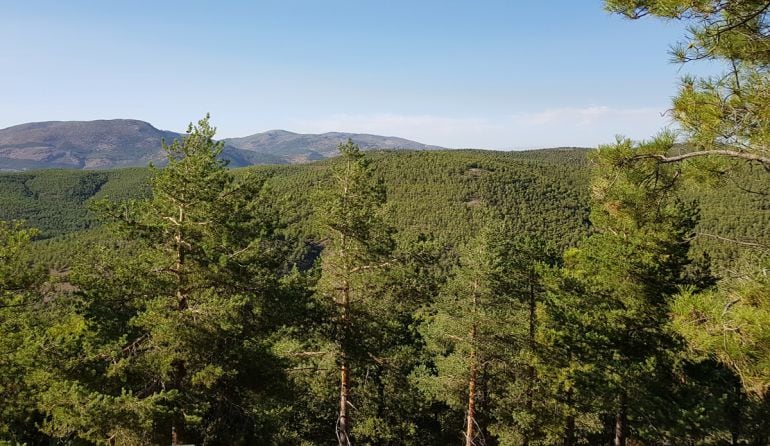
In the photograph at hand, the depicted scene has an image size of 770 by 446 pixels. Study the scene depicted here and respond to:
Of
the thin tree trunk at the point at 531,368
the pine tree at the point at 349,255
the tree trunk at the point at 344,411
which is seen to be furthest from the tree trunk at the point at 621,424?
the tree trunk at the point at 344,411

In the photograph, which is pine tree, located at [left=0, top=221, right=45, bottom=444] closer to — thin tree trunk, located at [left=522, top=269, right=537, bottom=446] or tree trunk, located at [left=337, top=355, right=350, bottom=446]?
tree trunk, located at [left=337, top=355, right=350, bottom=446]

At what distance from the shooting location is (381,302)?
42.9 feet

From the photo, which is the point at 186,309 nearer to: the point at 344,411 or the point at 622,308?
the point at 344,411

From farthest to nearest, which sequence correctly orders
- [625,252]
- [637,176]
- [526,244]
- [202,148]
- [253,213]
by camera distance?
[526,244]
[625,252]
[253,213]
[202,148]
[637,176]

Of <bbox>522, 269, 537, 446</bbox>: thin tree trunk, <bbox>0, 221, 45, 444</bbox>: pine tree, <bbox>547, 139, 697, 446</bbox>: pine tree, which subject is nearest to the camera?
<bbox>0, 221, 45, 444</bbox>: pine tree

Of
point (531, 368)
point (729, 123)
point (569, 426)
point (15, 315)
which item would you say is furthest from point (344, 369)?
point (729, 123)

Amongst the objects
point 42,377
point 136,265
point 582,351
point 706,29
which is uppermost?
point 706,29

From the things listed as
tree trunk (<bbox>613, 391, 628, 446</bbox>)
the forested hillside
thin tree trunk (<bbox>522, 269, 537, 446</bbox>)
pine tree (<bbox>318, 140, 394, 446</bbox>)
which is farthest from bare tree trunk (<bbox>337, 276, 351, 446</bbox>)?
the forested hillside

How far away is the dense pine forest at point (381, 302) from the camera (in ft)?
15.7

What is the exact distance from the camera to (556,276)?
13.5m

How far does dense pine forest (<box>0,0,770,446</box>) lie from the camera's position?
478cm

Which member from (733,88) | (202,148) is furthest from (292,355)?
(733,88)

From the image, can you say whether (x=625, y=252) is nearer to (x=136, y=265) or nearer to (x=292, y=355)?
(x=292, y=355)

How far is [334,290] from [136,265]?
5.21 meters
